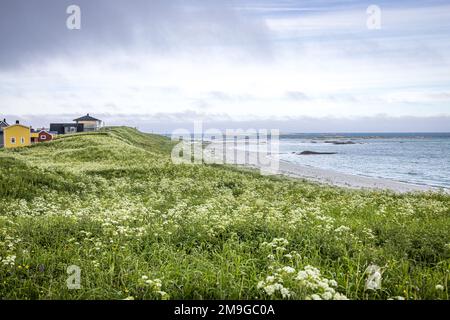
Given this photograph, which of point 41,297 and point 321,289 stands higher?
point 321,289

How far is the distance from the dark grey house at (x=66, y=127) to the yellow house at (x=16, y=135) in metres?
31.5

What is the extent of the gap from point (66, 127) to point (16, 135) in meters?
33.5

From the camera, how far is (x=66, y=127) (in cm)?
10512

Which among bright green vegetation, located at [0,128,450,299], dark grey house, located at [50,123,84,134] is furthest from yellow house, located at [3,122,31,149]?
bright green vegetation, located at [0,128,450,299]

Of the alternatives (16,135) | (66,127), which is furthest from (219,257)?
(66,127)

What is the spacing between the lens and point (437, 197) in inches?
Result: 896

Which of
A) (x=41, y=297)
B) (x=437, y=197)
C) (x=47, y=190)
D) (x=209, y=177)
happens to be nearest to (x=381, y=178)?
(x=437, y=197)

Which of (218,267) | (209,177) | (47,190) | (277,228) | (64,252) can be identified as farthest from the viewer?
(209,177)

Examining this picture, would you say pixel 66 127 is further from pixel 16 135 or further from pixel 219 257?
pixel 219 257

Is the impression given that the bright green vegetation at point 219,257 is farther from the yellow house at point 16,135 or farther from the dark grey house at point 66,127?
the dark grey house at point 66,127

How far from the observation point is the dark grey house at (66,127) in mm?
104312

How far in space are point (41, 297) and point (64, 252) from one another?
6.81ft

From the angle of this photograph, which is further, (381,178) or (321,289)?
(381,178)

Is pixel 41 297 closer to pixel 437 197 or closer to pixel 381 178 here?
pixel 437 197
